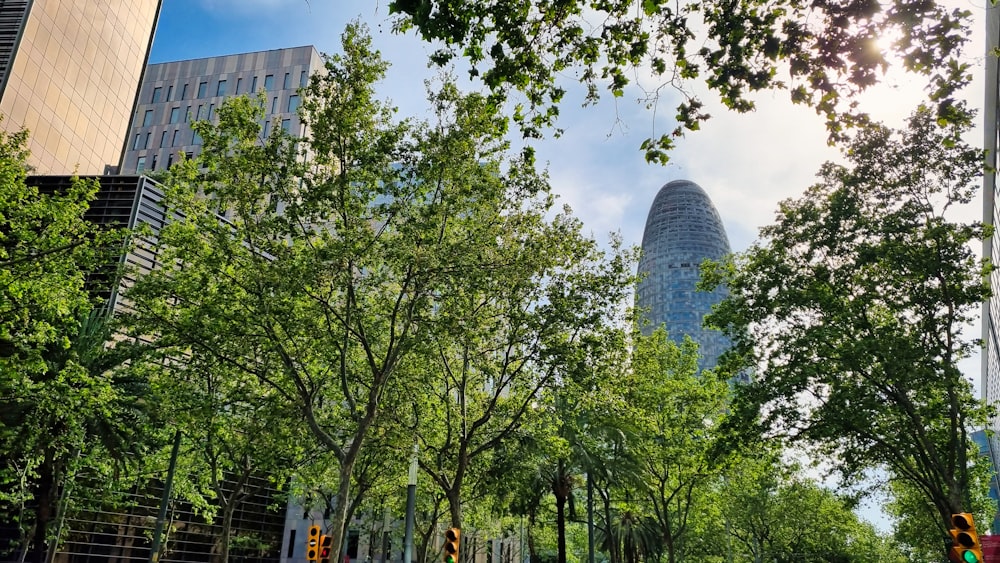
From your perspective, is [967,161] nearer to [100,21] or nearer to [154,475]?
[154,475]

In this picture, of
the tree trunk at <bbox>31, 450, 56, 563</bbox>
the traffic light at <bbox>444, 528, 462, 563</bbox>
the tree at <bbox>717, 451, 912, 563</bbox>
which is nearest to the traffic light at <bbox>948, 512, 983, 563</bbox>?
the traffic light at <bbox>444, 528, 462, 563</bbox>

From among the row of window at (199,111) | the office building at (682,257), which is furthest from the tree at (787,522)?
the office building at (682,257)

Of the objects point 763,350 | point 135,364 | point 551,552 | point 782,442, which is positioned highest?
point 763,350

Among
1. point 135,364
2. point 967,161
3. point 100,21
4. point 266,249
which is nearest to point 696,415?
point 967,161

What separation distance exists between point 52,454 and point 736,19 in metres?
20.5

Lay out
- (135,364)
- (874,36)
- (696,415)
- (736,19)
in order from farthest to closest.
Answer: (696,415) → (135,364) → (736,19) → (874,36)

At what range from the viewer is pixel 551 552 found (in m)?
66.5

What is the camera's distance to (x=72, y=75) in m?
44.2

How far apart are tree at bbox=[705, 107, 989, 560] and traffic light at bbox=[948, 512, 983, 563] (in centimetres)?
628

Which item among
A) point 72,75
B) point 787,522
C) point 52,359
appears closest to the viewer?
point 52,359

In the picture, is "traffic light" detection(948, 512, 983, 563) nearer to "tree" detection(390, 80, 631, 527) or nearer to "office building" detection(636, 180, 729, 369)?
"tree" detection(390, 80, 631, 527)

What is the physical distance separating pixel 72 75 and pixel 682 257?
507 feet

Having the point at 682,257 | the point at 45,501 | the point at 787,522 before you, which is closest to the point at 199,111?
the point at 45,501

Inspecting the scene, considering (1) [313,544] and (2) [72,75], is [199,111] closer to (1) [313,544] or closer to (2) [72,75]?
(2) [72,75]
